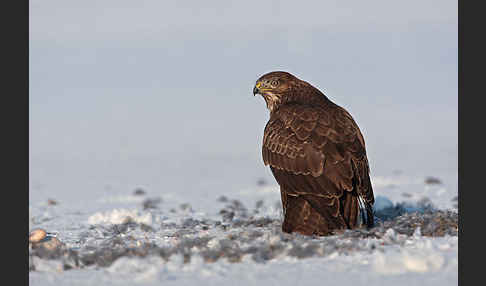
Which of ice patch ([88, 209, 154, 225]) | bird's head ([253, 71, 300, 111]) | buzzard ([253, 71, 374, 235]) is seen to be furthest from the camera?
ice patch ([88, 209, 154, 225])

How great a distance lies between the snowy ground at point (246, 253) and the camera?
22.0ft

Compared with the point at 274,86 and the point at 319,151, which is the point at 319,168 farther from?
the point at 274,86

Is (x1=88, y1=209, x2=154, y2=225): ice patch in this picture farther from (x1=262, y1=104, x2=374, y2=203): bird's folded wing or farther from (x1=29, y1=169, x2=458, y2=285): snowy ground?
(x1=262, y1=104, x2=374, y2=203): bird's folded wing

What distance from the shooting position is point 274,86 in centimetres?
1110

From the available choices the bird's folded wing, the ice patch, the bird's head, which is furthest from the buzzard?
the ice patch

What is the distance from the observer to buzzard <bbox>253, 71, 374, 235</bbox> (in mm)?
9312

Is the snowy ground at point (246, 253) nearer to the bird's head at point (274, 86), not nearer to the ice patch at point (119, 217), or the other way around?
the ice patch at point (119, 217)

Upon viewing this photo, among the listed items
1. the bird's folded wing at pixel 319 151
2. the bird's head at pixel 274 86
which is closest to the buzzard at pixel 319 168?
the bird's folded wing at pixel 319 151

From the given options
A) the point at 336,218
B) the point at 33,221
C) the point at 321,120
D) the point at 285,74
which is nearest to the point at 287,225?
the point at 336,218

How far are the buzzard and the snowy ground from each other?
0.34 m

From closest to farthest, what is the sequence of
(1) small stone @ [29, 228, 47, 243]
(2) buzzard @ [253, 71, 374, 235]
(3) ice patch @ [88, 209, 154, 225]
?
(1) small stone @ [29, 228, 47, 243] → (2) buzzard @ [253, 71, 374, 235] → (3) ice patch @ [88, 209, 154, 225]

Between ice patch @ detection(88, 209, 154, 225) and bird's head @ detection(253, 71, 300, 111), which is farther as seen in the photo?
ice patch @ detection(88, 209, 154, 225)

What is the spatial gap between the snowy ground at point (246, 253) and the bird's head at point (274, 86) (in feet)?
6.30

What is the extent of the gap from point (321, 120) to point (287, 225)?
1.52 meters
